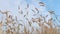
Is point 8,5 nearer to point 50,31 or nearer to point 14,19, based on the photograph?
point 14,19

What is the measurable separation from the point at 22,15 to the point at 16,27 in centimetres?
16

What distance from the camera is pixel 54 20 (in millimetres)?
2012

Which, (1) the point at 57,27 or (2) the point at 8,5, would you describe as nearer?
(1) the point at 57,27

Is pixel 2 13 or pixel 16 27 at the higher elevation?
pixel 2 13

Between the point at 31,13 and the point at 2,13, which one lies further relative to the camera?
the point at 31,13

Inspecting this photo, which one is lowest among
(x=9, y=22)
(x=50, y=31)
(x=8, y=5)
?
(x=50, y=31)

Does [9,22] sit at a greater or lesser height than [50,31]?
greater

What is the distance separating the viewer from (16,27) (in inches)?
76.6

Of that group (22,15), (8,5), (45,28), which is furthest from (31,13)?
(8,5)

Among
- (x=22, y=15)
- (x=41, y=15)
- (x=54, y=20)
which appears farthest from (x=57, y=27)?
(x=22, y=15)

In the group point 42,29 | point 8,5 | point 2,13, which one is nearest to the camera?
point 2,13

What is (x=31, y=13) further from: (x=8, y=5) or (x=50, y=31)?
(x=8, y=5)

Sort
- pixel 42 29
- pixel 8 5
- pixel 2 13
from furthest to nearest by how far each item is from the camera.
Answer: pixel 8 5
pixel 42 29
pixel 2 13

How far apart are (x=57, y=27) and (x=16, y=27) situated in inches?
18.9
